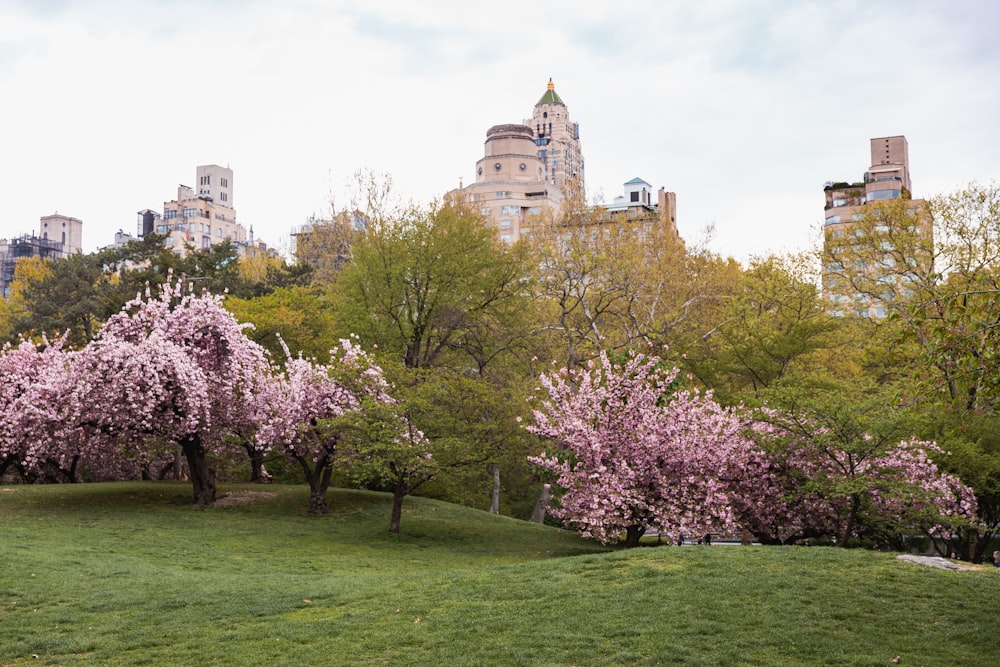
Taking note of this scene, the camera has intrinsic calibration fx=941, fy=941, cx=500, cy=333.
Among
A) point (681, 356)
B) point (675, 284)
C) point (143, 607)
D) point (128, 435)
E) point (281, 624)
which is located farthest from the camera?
point (675, 284)

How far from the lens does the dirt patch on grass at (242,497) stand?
29.0m

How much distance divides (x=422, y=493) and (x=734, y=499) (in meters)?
15.4

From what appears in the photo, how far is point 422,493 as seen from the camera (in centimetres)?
3625

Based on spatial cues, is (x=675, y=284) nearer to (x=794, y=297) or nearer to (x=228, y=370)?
(x=794, y=297)

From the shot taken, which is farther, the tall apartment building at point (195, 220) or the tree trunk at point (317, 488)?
the tall apartment building at point (195, 220)

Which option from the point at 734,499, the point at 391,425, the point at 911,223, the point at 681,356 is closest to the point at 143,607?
the point at 391,425

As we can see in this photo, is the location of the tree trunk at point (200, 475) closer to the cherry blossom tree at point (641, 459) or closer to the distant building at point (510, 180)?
the cherry blossom tree at point (641, 459)

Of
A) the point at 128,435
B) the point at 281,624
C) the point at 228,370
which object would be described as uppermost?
the point at 228,370

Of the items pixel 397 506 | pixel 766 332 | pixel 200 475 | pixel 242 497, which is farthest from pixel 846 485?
pixel 200 475

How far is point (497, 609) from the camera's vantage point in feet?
45.3

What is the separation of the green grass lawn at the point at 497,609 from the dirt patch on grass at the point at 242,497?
739 cm

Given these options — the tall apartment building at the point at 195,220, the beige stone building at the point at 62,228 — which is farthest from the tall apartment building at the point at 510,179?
the beige stone building at the point at 62,228

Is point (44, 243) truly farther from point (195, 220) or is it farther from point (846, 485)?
point (846, 485)

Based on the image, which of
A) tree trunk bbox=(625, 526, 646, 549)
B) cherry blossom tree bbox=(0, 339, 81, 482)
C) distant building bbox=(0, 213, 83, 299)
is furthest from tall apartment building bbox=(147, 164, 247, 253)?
tree trunk bbox=(625, 526, 646, 549)
